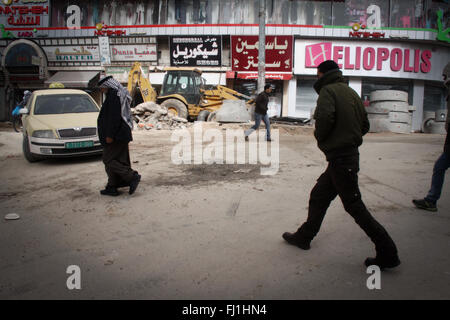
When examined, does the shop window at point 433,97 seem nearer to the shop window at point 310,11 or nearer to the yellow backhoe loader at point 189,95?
the shop window at point 310,11

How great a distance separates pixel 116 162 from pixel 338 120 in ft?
10.7

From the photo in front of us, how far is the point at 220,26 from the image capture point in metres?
20.2

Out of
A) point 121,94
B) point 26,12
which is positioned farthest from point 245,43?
point 121,94

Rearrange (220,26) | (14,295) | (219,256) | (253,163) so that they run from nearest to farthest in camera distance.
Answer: (14,295), (219,256), (253,163), (220,26)

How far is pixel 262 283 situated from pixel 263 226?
1243 mm

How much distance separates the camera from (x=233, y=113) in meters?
14.1

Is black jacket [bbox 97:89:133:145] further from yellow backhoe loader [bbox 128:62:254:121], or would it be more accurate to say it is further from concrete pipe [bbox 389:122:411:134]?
concrete pipe [bbox 389:122:411:134]

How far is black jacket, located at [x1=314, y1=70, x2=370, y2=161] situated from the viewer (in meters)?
2.71

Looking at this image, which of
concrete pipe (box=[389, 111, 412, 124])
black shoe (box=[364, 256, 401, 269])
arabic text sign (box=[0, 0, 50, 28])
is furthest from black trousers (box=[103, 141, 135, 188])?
arabic text sign (box=[0, 0, 50, 28])

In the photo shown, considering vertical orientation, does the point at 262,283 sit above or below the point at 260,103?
below

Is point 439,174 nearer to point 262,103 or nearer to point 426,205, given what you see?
point 426,205

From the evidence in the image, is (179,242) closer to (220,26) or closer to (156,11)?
(220,26)

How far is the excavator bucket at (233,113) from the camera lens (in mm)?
14117

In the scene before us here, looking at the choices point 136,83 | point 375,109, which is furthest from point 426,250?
point 136,83
